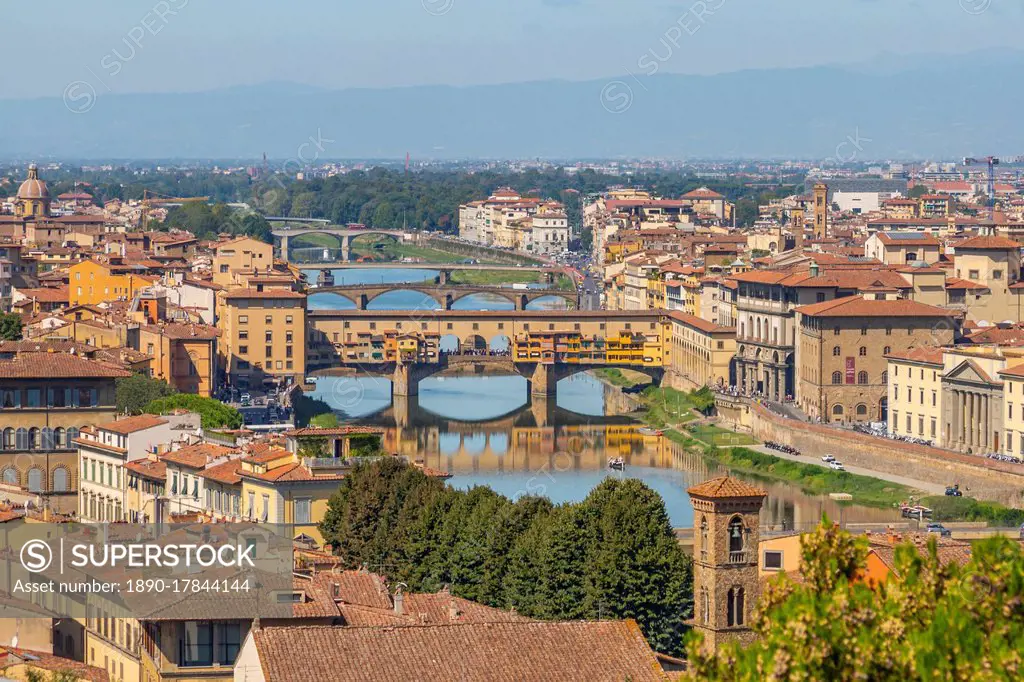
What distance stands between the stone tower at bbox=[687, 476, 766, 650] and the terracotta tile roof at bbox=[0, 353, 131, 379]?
15.9m

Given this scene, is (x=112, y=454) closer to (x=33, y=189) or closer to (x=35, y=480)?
(x=35, y=480)

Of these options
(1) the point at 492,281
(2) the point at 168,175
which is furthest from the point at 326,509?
(2) the point at 168,175

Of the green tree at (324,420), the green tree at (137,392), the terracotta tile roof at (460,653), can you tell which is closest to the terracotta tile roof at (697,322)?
the green tree at (324,420)

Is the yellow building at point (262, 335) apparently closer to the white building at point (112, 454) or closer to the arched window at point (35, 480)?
the arched window at point (35, 480)

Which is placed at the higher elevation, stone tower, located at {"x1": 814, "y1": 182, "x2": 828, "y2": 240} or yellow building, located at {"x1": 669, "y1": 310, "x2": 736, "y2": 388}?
stone tower, located at {"x1": 814, "y1": 182, "x2": 828, "y2": 240}

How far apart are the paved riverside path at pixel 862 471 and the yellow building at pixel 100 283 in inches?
777

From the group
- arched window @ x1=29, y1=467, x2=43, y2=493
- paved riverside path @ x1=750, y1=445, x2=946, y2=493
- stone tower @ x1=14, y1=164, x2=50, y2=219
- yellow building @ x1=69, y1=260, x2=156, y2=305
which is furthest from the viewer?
stone tower @ x1=14, y1=164, x2=50, y2=219

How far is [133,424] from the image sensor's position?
28.0m

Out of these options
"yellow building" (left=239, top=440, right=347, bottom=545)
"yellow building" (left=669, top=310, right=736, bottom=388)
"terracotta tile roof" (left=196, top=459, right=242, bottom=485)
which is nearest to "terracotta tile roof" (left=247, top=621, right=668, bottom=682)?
"yellow building" (left=239, top=440, right=347, bottom=545)

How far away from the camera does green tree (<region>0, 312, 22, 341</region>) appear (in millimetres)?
42906

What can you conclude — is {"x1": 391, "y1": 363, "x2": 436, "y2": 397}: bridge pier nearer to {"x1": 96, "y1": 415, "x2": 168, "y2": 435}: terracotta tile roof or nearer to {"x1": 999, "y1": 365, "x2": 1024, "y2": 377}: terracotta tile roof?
{"x1": 999, "y1": 365, "x2": 1024, "y2": 377}: terracotta tile roof

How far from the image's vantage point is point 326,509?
2358cm

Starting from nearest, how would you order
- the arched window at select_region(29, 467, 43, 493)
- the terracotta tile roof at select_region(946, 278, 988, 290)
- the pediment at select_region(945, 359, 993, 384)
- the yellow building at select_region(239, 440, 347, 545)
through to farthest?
the yellow building at select_region(239, 440, 347, 545)
the arched window at select_region(29, 467, 43, 493)
the pediment at select_region(945, 359, 993, 384)
the terracotta tile roof at select_region(946, 278, 988, 290)

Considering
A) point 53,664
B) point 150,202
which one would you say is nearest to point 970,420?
point 53,664
